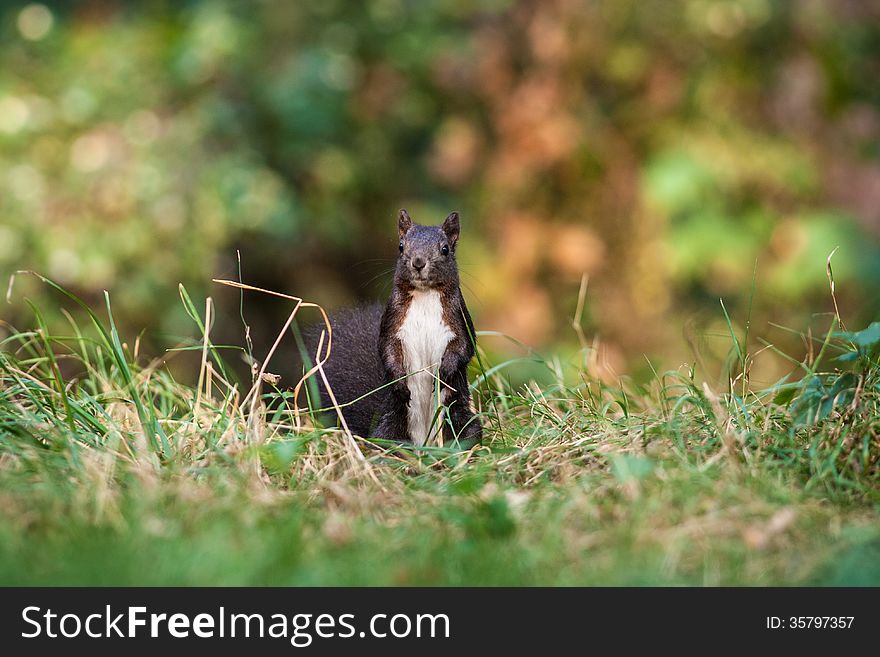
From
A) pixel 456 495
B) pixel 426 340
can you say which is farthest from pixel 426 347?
pixel 456 495

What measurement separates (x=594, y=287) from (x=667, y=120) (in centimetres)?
121

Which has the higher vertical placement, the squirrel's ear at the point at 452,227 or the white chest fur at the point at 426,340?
the squirrel's ear at the point at 452,227

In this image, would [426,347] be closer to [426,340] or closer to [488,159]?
[426,340]

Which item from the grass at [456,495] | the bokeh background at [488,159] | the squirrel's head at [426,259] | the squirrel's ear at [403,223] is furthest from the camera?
the bokeh background at [488,159]

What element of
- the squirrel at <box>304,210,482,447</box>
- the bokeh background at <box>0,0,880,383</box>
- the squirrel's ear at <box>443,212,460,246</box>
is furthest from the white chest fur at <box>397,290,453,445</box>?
the bokeh background at <box>0,0,880,383</box>

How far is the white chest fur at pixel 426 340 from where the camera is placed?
317cm

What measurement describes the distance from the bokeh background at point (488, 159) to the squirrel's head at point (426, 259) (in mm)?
3608

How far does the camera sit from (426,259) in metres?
3.14

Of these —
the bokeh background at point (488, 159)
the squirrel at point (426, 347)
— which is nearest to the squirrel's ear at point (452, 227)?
the squirrel at point (426, 347)

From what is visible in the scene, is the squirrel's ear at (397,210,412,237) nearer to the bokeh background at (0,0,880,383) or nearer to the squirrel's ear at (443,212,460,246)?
the squirrel's ear at (443,212,460,246)

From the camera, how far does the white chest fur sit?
10.4 feet

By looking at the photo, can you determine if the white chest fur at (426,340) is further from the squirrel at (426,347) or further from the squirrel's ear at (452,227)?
the squirrel's ear at (452,227)

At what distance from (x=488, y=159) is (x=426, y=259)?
4575 millimetres

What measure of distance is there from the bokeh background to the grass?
12.5 ft
